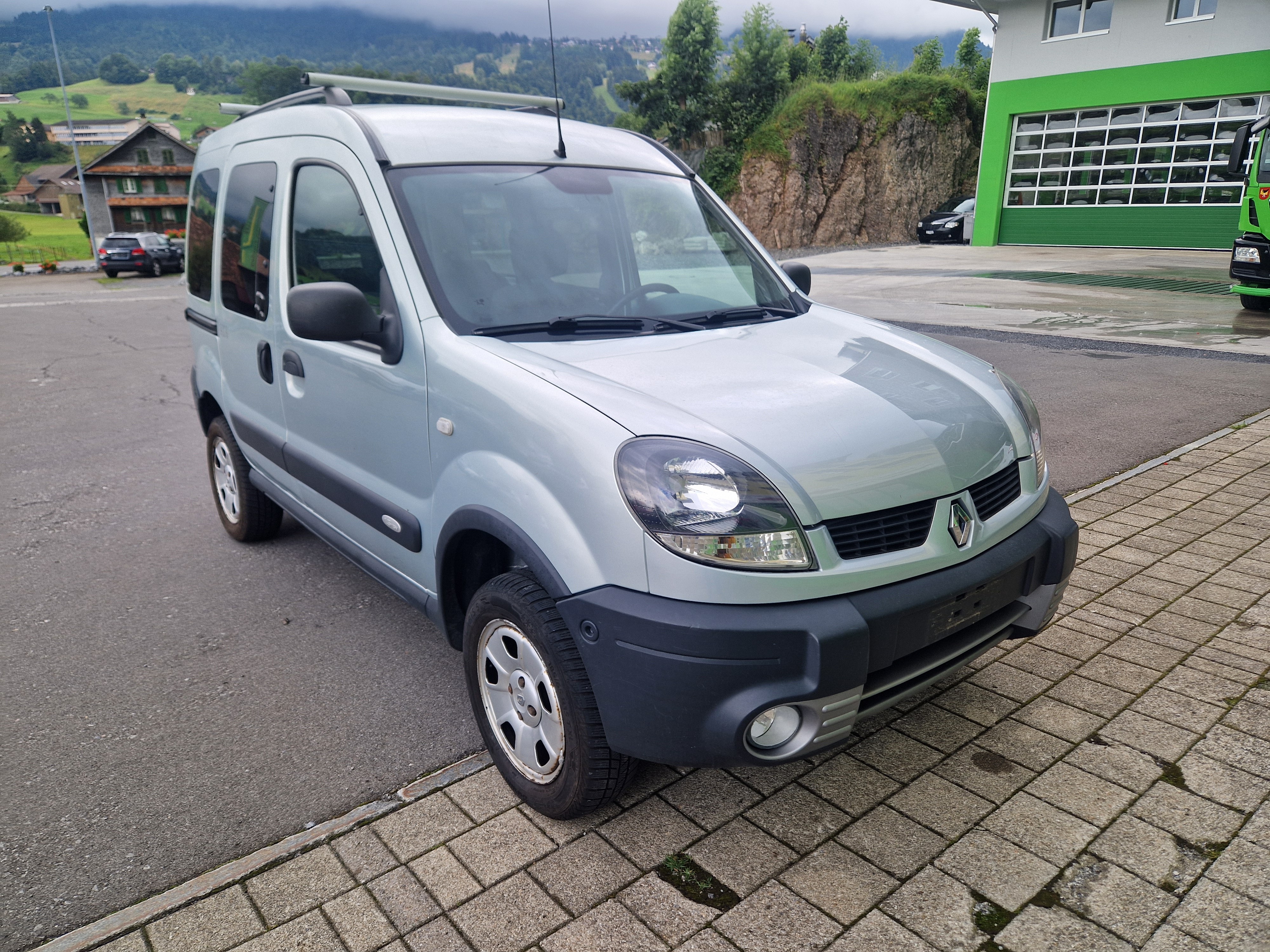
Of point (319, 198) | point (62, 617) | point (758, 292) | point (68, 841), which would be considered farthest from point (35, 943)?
point (758, 292)

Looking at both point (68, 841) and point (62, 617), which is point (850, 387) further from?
point (62, 617)

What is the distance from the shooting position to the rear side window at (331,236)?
2.99 m

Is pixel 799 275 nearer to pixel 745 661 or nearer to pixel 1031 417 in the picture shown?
pixel 1031 417

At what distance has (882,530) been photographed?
7.32 ft

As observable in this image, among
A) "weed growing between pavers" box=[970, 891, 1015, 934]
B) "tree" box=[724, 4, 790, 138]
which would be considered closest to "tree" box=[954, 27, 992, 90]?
"tree" box=[724, 4, 790, 138]

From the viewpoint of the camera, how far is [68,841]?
249cm

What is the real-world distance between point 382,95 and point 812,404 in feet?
8.71

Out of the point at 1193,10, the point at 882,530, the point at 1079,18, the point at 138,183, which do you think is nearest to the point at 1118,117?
the point at 1193,10

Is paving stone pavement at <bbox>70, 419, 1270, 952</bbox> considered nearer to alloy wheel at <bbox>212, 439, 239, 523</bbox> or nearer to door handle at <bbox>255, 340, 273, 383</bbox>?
door handle at <bbox>255, 340, 273, 383</bbox>

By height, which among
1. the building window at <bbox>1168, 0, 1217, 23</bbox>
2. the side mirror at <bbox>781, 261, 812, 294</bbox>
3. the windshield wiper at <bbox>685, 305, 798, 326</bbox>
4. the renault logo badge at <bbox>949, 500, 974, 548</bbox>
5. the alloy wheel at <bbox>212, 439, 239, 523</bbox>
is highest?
the building window at <bbox>1168, 0, 1217, 23</bbox>

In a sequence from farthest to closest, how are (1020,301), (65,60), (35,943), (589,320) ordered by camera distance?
(65,60)
(1020,301)
(589,320)
(35,943)

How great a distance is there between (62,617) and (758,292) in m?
3.36

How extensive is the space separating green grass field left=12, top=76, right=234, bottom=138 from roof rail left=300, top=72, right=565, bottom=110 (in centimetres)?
14382

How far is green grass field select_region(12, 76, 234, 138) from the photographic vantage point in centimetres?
14062
